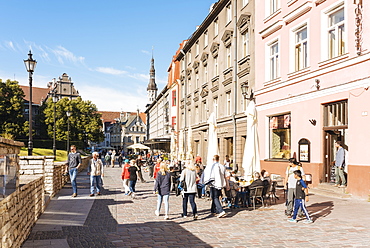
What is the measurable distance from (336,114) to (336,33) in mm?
3234

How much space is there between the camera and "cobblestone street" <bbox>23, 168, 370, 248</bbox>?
7.66 m

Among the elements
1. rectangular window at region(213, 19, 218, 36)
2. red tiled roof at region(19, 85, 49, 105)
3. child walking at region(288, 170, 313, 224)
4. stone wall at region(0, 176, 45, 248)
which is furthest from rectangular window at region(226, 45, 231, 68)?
red tiled roof at region(19, 85, 49, 105)

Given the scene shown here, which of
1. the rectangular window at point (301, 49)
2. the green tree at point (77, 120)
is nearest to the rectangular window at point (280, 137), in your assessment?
the rectangular window at point (301, 49)

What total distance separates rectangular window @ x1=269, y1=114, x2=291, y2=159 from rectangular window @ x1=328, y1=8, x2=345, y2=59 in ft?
14.3

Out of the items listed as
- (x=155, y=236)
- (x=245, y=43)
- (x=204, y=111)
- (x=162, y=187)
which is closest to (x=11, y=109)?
(x=204, y=111)

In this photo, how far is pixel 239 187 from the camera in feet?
41.3

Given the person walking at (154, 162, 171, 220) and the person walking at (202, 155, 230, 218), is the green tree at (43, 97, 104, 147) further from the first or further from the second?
the person walking at (202, 155, 230, 218)

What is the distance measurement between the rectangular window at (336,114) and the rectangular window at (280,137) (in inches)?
117

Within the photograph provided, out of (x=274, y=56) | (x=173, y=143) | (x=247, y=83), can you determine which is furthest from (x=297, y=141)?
(x=173, y=143)

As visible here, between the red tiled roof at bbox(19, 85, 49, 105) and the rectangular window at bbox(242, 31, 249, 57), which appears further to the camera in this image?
the red tiled roof at bbox(19, 85, 49, 105)

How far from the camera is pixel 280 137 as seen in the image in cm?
1994

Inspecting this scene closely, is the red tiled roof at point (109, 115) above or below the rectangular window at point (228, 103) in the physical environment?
above

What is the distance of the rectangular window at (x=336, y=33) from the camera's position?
14891 millimetres

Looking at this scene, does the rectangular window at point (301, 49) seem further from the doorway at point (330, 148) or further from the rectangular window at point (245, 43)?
the rectangular window at point (245, 43)
